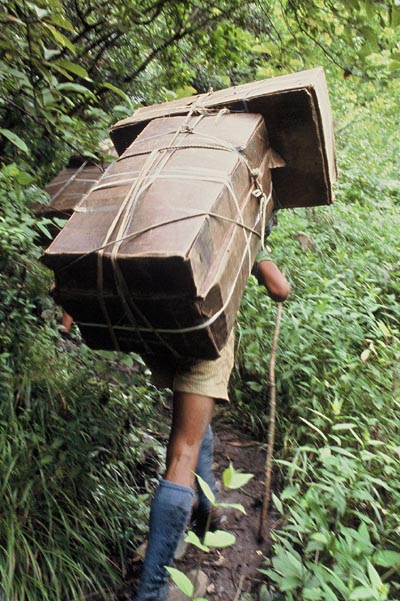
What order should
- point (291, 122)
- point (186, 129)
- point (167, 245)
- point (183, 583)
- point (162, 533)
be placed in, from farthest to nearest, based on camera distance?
point (291, 122)
point (186, 129)
point (162, 533)
point (167, 245)
point (183, 583)

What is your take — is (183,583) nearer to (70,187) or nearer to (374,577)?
(374,577)

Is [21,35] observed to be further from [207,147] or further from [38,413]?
[38,413]

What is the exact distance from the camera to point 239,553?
2.50 m

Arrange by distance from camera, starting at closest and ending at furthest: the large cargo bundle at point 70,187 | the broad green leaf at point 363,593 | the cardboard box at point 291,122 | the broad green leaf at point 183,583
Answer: the broad green leaf at point 183,583 → the broad green leaf at point 363,593 → the cardboard box at point 291,122 → the large cargo bundle at point 70,187

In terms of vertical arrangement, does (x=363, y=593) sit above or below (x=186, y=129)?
below

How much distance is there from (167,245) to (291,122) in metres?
1.19

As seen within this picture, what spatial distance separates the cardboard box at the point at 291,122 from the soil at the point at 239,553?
5.60 feet

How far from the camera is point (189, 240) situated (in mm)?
1577

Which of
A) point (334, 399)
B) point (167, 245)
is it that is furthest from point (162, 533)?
point (334, 399)

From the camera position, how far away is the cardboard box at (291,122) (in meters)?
2.27

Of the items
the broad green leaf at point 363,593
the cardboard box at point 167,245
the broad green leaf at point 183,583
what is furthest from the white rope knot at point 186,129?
the broad green leaf at point 363,593

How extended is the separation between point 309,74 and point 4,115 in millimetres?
2295

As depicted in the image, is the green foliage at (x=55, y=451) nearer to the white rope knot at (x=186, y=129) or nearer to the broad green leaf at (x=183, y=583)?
the white rope knot at (x=186, y=129)

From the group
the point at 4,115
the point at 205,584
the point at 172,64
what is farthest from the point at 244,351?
the point at 172,64
